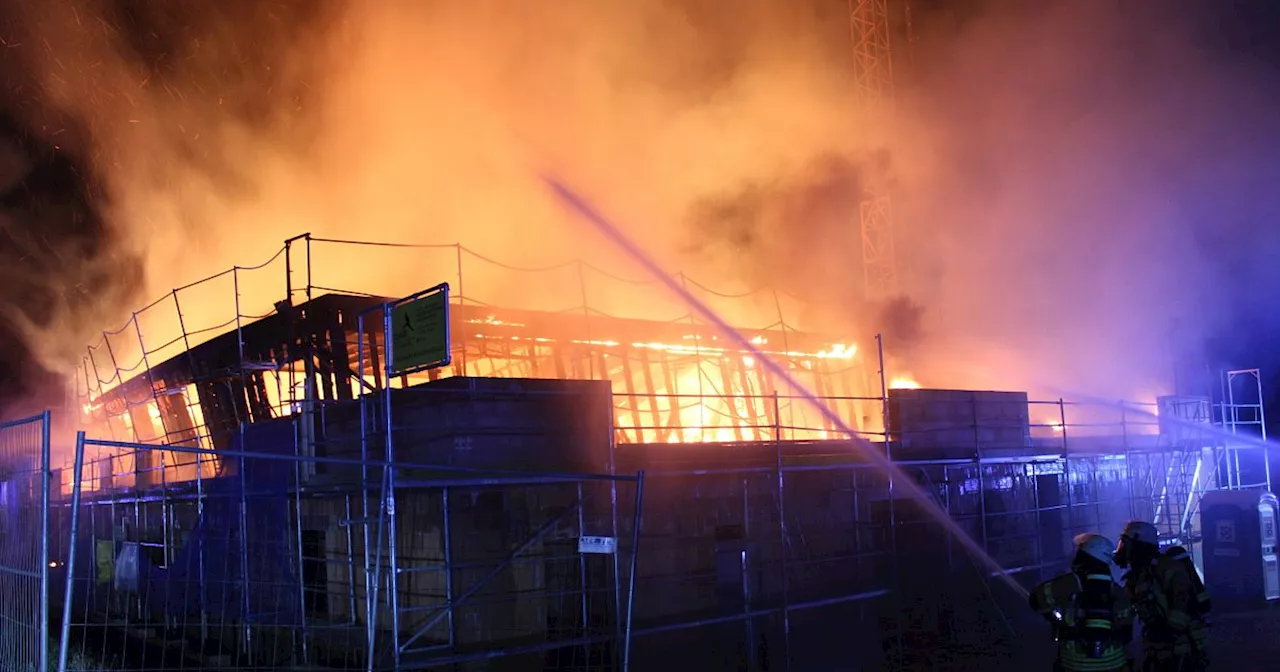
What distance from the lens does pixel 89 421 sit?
77.9ft

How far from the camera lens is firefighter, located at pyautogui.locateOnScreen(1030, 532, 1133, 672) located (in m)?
5.86

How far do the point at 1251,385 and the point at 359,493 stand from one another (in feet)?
Result: 47.3

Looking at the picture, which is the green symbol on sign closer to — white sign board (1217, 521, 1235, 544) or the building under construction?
the building under construction

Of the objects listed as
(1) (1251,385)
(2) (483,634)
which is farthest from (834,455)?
(1) (1251,385)

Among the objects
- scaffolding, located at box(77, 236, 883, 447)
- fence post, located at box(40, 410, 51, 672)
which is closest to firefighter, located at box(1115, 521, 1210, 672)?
scaffolding, located at box(77, 236, 883, 447)

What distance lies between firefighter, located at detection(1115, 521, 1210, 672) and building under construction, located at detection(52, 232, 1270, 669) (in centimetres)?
Answer: 307

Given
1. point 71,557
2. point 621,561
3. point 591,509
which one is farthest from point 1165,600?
point 71,557

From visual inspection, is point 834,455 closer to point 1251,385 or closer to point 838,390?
point 838,390

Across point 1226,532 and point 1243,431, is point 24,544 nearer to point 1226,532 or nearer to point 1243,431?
point 1226,532

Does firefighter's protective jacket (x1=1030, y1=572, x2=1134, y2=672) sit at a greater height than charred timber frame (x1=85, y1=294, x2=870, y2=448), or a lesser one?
lesser

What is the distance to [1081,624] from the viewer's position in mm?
5906

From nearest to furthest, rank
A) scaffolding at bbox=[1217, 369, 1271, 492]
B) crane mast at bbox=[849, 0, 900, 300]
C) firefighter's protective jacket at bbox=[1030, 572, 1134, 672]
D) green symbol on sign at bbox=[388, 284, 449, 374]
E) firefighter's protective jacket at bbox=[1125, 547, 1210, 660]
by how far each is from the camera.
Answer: firefighter's protective jacket at bbox=[1030, 572, 1134, 672], firefighter's protective jacket at bbox=[1125, 547, 1210, 660], green symbol on sign at bbox=[388, 284, 449, 374], scaffolding at bbox=[1217, 369, 1271, 492], crane mast at bbox=[849, 0, 900, 300]

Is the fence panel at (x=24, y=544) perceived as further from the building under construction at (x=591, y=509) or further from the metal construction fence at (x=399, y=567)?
the metal construction fence at (x=399, y=567)

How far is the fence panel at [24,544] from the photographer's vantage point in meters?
4.64
